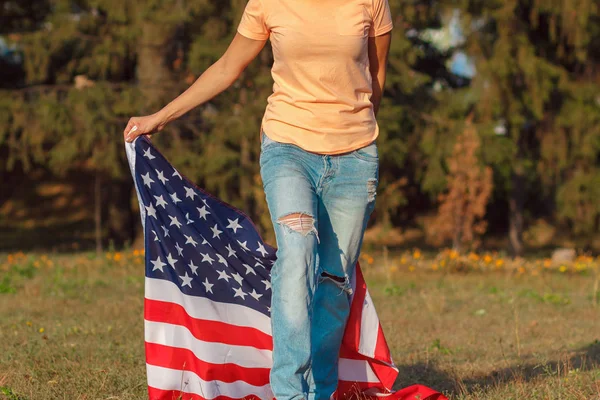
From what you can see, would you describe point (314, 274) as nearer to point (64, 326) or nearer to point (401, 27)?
point (64, 326)

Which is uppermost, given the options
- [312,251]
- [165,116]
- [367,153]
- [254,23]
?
[254,23]

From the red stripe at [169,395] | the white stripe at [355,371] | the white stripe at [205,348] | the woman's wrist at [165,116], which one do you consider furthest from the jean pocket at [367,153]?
the red stripe at [169,395]

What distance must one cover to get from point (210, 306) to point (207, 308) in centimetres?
2

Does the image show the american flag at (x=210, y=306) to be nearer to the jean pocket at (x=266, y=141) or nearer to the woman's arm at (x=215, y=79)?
the woman's arm at (x=215, y=79)

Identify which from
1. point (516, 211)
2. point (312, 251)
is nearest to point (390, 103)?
point (516, 211)

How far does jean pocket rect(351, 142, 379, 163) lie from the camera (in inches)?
158

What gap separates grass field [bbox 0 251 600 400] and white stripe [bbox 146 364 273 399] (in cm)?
38

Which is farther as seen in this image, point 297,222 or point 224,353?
point 224,353

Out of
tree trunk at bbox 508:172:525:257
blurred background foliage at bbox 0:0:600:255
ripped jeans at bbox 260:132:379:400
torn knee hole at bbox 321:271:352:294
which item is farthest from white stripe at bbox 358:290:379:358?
tree trunk at bbox 508:172:525:257

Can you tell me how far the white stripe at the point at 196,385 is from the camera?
4.19 metres

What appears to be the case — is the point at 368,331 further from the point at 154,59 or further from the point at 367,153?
the point at 154,59

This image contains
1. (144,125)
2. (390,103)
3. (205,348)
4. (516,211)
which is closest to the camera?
(144,125)

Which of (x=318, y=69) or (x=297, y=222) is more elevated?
(x=318, y=69)

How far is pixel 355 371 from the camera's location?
443 centimetres
